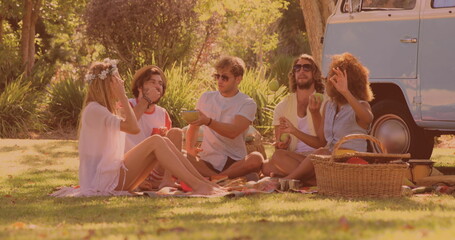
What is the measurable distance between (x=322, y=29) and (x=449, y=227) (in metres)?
Answer: 8.84

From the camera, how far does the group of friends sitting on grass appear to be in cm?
774

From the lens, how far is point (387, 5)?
34.5ft

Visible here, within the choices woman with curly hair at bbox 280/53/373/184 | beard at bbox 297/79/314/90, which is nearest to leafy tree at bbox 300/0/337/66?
beard at bbox 297/79/314/90

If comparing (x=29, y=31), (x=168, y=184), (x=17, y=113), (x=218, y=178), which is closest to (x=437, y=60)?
(x=218, y=178)

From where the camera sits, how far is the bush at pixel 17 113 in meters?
17.7

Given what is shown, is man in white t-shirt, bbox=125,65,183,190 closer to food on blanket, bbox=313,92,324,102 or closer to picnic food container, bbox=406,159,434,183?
food on blanket, bbox=313,92,324,102

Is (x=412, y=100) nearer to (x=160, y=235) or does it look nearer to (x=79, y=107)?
(x=160, y=235)

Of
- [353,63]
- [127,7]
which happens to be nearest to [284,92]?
[127,7]

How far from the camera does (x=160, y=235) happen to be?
202 inches

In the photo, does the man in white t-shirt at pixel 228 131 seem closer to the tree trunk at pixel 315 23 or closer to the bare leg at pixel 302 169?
the bare leg at pixel 302 169

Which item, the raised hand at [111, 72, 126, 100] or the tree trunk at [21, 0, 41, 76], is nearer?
the raised hand at [111, 72, 126, 100]

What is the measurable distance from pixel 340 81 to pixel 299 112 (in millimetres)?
1158

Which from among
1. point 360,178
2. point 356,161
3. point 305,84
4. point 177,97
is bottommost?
point 360,178

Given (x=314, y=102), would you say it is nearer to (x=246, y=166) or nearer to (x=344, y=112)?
(x=344, y=112)
